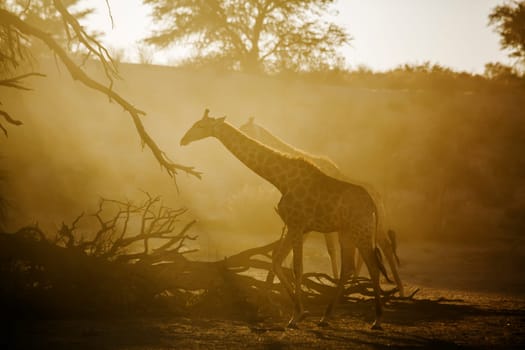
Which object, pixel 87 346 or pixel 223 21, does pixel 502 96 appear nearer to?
pixel 223 21

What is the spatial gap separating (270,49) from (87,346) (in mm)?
28124

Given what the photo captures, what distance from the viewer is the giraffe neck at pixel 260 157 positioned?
28.0ft

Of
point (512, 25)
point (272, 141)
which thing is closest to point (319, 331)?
point (272, 141)

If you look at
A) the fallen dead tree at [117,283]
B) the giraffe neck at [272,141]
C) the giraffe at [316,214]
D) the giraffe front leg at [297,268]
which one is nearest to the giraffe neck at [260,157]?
the giraffe at [316,214]

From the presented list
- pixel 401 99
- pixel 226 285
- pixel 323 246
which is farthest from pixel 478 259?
pixel 401 99

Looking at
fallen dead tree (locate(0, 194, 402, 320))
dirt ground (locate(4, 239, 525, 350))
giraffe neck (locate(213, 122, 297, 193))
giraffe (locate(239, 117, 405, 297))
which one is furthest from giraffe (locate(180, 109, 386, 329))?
giraffe (locate(239, 117, 405, 297))

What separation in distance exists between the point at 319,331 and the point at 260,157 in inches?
83.1

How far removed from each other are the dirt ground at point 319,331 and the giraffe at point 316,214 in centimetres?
44

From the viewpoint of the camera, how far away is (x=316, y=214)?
8.24 metres

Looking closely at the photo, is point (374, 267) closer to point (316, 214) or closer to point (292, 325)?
point (316, 214)

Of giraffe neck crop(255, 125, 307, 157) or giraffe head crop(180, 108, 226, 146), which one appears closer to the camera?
giraffe head crop(180, 108, 226, 146)

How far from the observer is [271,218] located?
1788 cm

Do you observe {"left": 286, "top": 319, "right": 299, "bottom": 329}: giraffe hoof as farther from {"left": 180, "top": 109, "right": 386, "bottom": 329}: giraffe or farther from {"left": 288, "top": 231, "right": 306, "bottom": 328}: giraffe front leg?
{"left": 288, "top": 231, "right": 306, "bottom": 328}: giraffe front leg

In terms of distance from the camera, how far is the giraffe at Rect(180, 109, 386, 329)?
318 inches
